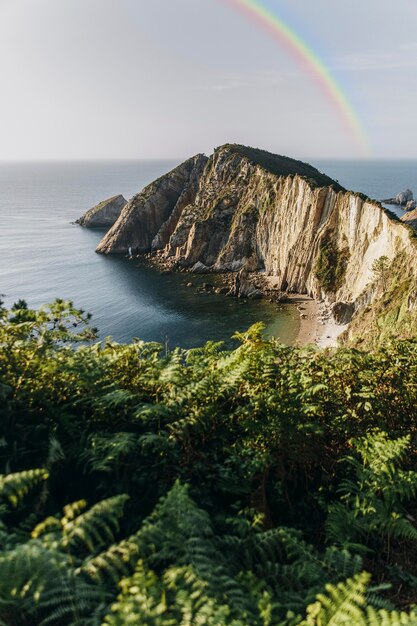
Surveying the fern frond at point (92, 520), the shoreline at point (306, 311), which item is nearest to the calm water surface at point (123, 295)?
the shoreline at point (306, 311)

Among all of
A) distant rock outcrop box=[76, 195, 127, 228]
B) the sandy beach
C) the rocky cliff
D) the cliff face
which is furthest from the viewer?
distant rock outcrop box=[76, 195, 127, 228]

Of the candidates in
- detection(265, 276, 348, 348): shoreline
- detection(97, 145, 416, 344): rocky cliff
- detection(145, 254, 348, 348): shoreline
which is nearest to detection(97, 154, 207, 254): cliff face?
detection(97, 145, 416, 344): rocky cliff

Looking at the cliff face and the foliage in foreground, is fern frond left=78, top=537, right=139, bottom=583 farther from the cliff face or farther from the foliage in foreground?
the cliff face

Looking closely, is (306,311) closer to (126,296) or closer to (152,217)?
(126,296)

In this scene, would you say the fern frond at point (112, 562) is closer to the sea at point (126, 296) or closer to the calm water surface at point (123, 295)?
the sea at point (126, 296)

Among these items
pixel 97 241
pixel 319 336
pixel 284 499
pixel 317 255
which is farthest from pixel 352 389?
pixel 97 241

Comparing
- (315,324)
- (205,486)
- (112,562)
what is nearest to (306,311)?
(315,324)
